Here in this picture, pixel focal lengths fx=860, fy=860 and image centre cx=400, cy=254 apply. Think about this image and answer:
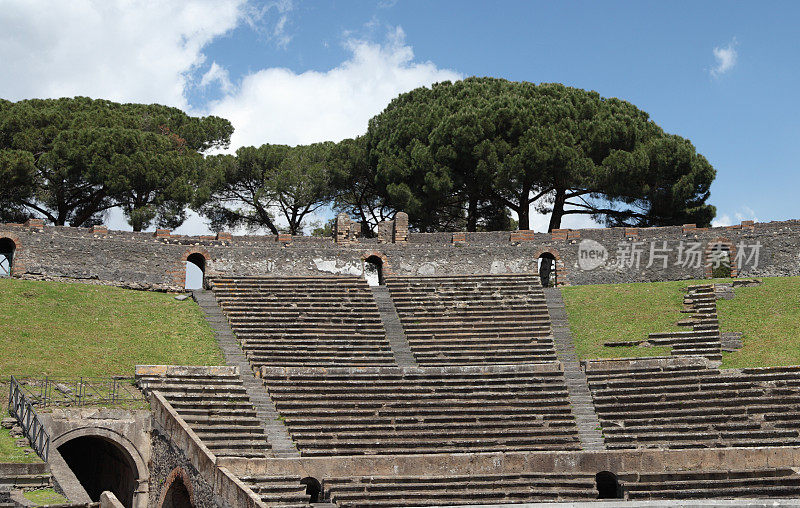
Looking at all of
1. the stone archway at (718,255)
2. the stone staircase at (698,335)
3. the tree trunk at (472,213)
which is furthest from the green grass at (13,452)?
the stone archway at (718,255)

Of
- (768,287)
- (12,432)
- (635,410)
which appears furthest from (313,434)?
(768,287)

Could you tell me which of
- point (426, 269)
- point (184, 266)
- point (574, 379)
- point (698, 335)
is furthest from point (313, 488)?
point (184, 266)

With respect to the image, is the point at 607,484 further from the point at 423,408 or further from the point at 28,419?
the point at 28,419

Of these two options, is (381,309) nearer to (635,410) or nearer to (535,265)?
(535,265)

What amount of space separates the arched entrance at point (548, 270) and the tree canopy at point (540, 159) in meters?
2.17

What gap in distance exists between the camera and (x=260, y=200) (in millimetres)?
41000

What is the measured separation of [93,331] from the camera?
27.0m

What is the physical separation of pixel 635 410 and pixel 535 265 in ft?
36.7

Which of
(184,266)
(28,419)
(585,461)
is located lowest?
(585,461)

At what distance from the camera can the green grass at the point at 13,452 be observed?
1850cm

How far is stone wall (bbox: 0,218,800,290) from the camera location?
3197 centimetres

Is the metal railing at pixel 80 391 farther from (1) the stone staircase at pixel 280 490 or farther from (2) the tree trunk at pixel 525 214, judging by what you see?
(2) the tree trunk at pixel 525 214

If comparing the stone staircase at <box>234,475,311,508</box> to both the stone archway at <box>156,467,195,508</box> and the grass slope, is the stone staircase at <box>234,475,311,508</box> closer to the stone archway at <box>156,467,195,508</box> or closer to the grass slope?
the stone archway at <box>156,467,195,508</box>

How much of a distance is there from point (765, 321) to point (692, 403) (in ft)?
22.3
